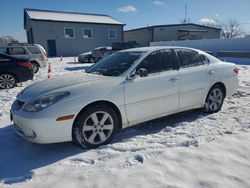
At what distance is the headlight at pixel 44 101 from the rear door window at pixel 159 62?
145 cm

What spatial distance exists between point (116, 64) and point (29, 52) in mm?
9553

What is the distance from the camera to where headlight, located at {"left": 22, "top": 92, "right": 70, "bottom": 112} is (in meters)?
3.52

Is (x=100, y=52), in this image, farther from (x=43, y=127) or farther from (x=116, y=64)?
(x=43, y=127)

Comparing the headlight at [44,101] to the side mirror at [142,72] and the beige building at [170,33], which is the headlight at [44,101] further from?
the beige building at [170,33]

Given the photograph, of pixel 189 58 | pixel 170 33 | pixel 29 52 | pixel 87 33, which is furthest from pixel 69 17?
pixel 189 58

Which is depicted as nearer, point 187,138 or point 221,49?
point 187,138

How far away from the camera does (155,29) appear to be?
3694cm

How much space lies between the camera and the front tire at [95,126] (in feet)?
12.1

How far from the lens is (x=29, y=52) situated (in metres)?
12.7

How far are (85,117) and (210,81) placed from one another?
294 cm

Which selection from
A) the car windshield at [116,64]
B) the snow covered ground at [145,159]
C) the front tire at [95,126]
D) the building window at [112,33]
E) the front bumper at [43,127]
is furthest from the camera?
the building window at [112,33]

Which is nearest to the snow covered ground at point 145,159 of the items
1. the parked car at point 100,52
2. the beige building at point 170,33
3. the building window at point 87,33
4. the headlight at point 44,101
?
the headlight at point 44,101

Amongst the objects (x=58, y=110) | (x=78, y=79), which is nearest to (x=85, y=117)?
(x=58, y=110)

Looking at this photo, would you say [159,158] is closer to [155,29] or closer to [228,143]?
[228,143]
